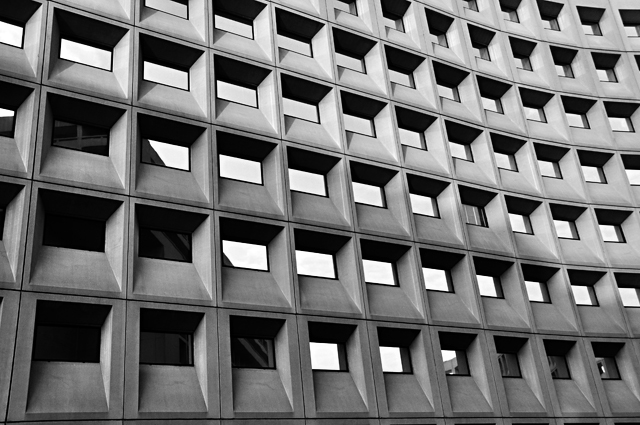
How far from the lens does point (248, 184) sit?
73.3 ft

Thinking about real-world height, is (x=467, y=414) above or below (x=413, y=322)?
below

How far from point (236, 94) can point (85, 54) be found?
5785 millimetres

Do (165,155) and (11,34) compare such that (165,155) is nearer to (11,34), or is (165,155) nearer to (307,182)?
(307,182)

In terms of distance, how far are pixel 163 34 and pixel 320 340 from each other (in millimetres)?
12487

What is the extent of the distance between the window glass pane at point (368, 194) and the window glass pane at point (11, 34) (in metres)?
13.5

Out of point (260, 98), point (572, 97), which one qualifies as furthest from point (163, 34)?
point (572, 97)

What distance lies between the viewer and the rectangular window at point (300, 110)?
83.3 feet

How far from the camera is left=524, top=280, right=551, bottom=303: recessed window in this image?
92.8 feet

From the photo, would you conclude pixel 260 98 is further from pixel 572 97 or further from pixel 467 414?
pixel 572 97

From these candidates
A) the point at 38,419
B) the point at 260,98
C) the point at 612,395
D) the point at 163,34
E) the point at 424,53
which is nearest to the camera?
the point at 38,419

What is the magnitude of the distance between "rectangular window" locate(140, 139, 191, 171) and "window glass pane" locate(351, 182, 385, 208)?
7296mm

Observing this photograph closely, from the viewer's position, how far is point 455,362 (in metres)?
24.4

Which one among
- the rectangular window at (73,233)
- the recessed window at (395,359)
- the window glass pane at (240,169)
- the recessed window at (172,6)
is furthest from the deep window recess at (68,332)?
the recessed window at (172,6)

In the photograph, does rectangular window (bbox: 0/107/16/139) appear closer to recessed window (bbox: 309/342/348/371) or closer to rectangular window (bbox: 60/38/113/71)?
rectangular window (bbox: 60/38/113/71)
